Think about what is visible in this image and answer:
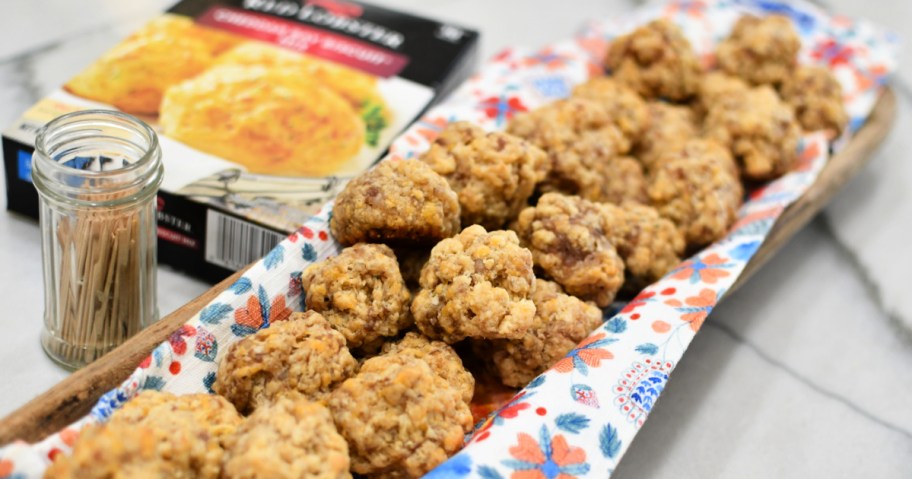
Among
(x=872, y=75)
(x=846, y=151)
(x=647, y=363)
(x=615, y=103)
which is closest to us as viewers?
(x=647, y=363)

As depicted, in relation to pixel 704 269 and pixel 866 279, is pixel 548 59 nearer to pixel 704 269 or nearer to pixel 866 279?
pixel 704 269

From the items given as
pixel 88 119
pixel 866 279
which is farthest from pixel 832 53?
pixel 88 119

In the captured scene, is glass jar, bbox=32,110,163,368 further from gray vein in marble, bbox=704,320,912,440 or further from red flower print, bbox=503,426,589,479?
gray vein in marble, bbox=704,320,912,440

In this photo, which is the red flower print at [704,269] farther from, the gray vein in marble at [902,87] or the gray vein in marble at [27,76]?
the gray vein in marble at [27,76]

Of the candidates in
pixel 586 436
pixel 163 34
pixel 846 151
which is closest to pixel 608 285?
pixel 586 436

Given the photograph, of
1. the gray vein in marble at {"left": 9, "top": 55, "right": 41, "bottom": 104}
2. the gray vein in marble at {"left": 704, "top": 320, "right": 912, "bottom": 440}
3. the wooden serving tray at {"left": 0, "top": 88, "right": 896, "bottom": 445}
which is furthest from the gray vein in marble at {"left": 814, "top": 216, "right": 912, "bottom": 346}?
the gray vein in marble at {"left": 9, "top": 55, "right": 41, "bottom": 104}

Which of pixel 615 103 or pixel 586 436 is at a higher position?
pixel 615 103

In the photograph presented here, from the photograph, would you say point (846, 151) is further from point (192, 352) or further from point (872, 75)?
point (192, 352)
